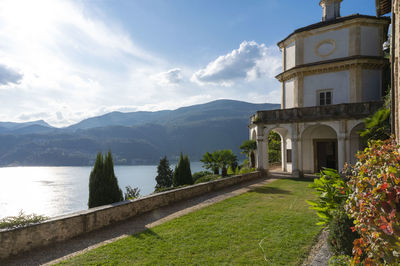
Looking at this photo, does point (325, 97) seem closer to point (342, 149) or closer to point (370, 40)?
point (342, 149)

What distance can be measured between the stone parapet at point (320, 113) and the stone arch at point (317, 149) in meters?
2.22

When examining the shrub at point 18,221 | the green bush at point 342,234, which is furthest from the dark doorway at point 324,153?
the shrub at point 18,221

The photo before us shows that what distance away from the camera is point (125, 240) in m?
6.22

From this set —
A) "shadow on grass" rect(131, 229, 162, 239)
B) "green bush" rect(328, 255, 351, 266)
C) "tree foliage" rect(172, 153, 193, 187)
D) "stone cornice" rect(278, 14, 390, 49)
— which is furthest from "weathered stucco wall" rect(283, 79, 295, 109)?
"green bush" rect(328, 255, 351, 266)

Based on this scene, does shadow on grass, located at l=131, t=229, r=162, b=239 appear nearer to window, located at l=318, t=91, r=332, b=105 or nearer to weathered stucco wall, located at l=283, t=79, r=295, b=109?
weathered stucco wall, located at l=283, t=79, r=295, b=109

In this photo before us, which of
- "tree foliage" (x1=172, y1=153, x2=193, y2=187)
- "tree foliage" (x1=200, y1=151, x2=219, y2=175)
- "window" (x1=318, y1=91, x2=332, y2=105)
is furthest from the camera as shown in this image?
"window" (x1=318, y1=91, x2=332, y2=105)

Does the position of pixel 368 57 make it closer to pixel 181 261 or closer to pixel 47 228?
pixel 181 261

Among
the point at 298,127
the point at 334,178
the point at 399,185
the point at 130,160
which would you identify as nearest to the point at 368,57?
the point at 298,127

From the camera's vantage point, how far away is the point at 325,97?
2078 centimetres

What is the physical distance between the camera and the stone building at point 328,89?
1841 cm

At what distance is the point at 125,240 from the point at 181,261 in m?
2.05

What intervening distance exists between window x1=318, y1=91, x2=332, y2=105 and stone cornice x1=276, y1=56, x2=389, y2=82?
1839 millimetres

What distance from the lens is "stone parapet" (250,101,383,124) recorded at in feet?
55.9

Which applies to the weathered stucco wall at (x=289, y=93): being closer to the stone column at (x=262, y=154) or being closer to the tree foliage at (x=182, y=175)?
the stone column at (x=262, y=154)
